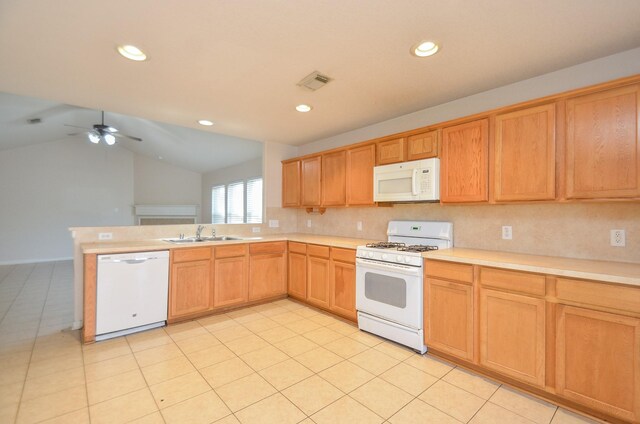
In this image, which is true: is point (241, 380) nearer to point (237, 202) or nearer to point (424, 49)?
point (424, 49)

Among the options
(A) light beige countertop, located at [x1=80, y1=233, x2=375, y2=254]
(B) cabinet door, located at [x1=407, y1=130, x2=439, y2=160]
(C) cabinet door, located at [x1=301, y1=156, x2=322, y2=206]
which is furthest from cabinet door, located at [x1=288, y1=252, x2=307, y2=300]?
(B) cabinet door, located at [x1=407, y1=130, x2=439, y2=160]

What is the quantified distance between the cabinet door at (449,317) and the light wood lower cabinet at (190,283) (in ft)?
7.93

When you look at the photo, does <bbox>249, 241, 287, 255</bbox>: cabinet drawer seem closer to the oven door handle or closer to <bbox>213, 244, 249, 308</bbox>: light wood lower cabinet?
<bbox>213, 244, 249, 308</bbox>: light wood lower cabinet

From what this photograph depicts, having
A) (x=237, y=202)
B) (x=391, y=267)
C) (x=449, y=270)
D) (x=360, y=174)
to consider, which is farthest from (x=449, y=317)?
(x=237, y=202)

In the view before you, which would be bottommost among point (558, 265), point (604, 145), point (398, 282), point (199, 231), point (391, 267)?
point (398, 282)

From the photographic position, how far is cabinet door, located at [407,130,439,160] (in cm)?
278

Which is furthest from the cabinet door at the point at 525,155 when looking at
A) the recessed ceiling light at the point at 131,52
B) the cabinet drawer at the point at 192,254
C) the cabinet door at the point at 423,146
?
the cabinet drawer at the point at 192,254

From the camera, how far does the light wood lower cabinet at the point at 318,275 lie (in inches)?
137

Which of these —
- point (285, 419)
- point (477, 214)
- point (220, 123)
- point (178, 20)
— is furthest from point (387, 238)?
point (178, 20)

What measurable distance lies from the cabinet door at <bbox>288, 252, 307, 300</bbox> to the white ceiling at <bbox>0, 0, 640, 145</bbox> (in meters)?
1.98

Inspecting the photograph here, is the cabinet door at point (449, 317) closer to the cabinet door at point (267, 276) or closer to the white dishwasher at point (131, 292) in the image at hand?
the cabinet door at point (267, 276)

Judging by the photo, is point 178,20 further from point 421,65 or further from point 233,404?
point 233,404

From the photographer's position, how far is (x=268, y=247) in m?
3.90

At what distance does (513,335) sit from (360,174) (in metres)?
2.19
